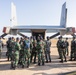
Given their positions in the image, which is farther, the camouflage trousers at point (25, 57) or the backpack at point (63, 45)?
the backpack at point (63, 45)

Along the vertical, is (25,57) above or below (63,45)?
below

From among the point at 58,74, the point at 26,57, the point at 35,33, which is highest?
the point at 35,33

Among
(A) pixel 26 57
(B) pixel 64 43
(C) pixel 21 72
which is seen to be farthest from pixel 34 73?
(B) pixel 64 43

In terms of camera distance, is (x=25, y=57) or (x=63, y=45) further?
(x=63, y=45)

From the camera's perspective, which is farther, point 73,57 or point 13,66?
point 73,57

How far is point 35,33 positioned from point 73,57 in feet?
26.1

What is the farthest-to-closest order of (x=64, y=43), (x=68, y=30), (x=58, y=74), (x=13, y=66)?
1. (x=68, y=30)
2. (x=64, y=43)
3. (x=13, y=66)
4. (x=58, y=74)

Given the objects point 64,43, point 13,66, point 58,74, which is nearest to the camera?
point 58,74

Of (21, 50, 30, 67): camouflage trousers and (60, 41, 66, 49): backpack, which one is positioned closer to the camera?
(21, 50, 30, 67): camouflage trousers

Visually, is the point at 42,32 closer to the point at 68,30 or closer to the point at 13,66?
the point at 68,30

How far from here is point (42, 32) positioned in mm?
20469

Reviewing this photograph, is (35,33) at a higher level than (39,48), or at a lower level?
higher

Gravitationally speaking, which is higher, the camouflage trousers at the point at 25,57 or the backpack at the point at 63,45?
the backpack at the point at 63,45

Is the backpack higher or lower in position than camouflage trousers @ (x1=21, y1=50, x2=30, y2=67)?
higher
